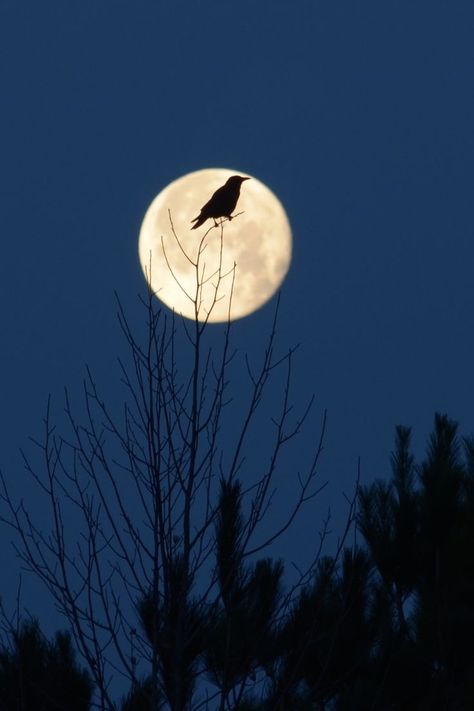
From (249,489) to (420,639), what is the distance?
144 inches

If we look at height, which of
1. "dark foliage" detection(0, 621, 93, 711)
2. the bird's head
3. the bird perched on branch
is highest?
the bird's head

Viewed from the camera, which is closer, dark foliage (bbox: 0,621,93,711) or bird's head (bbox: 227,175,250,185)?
dark foliage (bbox: 0,621,93,711)

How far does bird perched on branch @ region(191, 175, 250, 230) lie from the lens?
727 cm

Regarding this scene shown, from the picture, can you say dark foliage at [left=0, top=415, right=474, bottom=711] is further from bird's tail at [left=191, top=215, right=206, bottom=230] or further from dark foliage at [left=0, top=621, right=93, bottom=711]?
bird's tail at [left=191, top=215, right=206, bottom=230]

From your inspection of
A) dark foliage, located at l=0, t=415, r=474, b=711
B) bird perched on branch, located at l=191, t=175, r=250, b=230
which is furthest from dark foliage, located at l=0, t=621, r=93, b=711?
bird perched on branch, located at l=191, t=175, r=250, b=230

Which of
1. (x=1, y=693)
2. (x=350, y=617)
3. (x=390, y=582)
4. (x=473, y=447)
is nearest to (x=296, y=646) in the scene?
(x=1, y=693)

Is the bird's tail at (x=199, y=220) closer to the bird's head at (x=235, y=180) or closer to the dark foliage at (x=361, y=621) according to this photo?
the bird's head at (x=235, y=180)

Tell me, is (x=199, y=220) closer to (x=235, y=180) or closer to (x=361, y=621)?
(x=235, y=180)

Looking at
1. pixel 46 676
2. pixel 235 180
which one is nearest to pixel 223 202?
pixel 235 180

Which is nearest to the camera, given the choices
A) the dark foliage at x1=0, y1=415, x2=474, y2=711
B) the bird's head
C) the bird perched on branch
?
the dark foliage at x1=0, y1=415, x2=474, y2=711

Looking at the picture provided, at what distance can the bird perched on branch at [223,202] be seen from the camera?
727 centimetres

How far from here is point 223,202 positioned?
24.1 feet

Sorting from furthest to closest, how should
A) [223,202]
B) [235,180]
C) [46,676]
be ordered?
[235,180], [223,202], [46,676]

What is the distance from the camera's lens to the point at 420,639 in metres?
8.40
